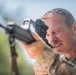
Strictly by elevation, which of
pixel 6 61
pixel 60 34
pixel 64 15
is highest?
pixel 64 15

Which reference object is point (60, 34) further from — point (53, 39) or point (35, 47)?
point (35, 47)

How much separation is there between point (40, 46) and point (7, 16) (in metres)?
10.6

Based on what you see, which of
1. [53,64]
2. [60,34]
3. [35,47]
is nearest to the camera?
[35,47]

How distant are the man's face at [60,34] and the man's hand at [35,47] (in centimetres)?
81

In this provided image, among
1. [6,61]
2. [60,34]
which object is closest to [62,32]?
[60,34]

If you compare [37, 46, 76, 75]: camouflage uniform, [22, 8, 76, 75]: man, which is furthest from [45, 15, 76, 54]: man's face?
[37, 46, 76, 75]: camouflage uniform

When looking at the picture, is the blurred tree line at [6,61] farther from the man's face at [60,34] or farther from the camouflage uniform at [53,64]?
the camouflage uniform at [53,64]

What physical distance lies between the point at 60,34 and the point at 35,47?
3.60 ft

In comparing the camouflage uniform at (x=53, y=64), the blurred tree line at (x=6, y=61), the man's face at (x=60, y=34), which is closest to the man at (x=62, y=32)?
the man's face at (x=60, y=34)

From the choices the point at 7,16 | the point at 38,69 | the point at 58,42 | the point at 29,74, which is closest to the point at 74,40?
the point at 58,42

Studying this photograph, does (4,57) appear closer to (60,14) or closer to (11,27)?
(60,14)

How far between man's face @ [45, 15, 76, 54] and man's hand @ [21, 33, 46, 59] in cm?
81

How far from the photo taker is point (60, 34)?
3.18 meters

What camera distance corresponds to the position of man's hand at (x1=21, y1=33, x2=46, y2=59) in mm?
2070
